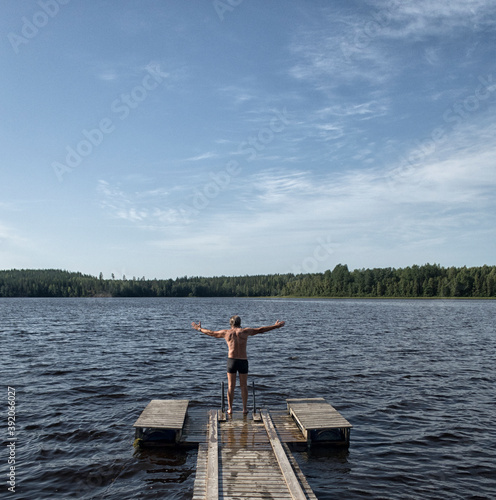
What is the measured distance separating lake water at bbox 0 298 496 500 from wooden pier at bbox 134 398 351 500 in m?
0.65

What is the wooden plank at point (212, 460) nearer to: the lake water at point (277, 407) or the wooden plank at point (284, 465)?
the lake water at point (277, 407)

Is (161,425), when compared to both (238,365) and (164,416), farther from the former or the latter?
(238,365)

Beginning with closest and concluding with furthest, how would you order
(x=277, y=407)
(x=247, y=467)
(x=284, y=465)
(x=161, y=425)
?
1. (x=284, y=465)
2. (x=247, y=467)
3. (x=161, y=425)
4. (x=277, y=407)

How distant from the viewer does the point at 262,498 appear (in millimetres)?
9406

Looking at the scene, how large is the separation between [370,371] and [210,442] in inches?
670

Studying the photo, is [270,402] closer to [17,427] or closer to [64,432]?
[64,432]

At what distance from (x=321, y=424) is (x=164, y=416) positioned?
17.4 feet

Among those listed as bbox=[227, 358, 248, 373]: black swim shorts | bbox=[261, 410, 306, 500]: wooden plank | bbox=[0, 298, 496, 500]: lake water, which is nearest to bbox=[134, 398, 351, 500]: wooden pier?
bbox=[261, 410, 306, 500]: wooden plank

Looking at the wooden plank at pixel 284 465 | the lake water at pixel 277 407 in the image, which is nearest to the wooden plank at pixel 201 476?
the lake water at pixel 277 407

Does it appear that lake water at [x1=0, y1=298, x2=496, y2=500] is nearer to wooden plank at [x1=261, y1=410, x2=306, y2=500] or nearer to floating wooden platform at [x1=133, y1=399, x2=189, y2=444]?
floating wooden platform at [x1=133, y1=399, x2=189, y2=444]

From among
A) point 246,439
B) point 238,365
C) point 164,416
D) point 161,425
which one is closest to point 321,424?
point 246,439

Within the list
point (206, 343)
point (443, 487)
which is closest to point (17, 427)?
point (443, 487)

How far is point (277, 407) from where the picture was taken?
61.0 feet

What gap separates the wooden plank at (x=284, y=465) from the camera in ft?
31.0
